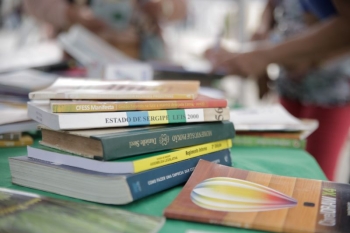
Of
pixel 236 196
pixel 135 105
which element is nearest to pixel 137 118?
pixel 135 105

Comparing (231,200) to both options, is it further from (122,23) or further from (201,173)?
(122,23)

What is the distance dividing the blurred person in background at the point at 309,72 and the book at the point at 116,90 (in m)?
0.50

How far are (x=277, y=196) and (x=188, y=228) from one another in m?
0.13

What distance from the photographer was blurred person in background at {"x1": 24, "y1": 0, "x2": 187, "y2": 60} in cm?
155

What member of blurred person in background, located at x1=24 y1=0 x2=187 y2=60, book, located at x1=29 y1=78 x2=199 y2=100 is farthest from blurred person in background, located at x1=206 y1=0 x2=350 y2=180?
book, located at x1=29 y1=78 x2=199 y2=100

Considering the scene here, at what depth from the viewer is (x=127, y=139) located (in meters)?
0.57

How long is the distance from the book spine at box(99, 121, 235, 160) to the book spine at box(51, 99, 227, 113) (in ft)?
0.10

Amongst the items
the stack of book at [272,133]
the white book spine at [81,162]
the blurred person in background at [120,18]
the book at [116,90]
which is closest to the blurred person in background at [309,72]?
the stack of book at [272,133]

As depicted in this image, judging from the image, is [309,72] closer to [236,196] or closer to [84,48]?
[84,48]

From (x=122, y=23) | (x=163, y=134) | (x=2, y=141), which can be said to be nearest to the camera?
(x=163, y=134)

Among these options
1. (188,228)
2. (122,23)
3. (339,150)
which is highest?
(122,23)

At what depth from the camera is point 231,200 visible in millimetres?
542

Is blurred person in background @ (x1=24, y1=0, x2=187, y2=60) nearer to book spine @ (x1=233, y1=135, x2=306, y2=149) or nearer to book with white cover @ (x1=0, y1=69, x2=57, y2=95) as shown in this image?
book with white cover @ (x1=0, y1=69, x2=57, y2=95)

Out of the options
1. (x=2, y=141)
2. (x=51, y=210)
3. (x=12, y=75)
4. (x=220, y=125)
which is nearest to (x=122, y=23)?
(x=12, y=75)
